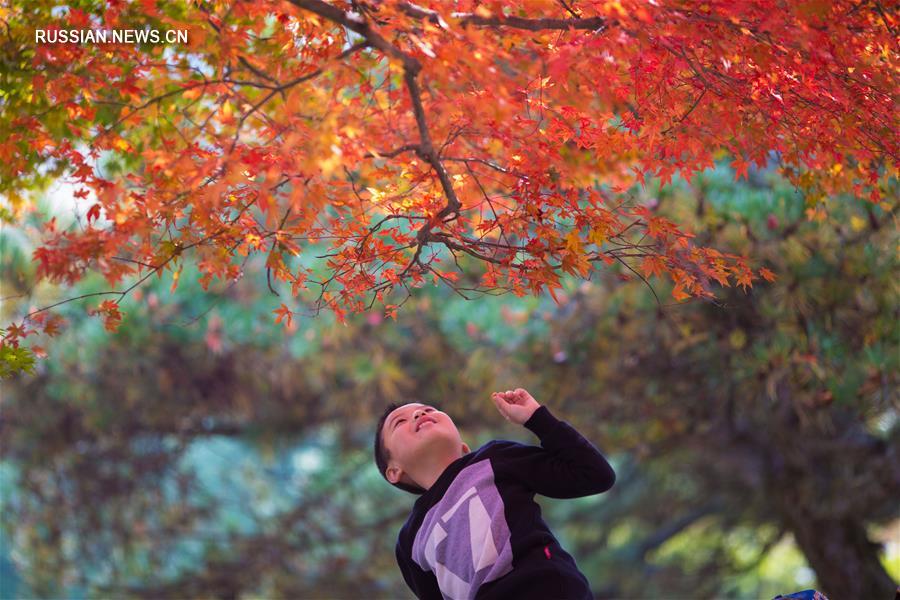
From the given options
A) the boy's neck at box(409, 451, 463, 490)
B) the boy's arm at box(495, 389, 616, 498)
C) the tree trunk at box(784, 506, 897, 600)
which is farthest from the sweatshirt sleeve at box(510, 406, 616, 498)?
the tree trunk at box(784, 506, 897, 600)

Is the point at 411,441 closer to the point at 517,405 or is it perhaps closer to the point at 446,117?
the point at 517,405

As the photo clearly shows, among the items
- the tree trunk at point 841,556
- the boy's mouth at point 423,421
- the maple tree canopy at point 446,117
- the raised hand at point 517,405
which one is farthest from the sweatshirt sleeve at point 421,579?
the tree trunk at point 841,556

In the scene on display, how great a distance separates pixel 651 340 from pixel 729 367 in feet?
1.34

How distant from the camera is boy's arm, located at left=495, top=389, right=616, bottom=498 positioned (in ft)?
6.75

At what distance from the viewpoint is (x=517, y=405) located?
2129 mm

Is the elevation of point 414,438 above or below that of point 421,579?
above

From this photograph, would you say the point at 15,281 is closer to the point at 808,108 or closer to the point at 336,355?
the point at 336,355

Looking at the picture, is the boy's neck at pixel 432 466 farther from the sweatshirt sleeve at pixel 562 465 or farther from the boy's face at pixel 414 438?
the sweatshirt sleeve at pixel 562 465

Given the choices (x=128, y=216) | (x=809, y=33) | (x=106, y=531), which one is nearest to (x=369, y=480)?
(x=106, y=531)

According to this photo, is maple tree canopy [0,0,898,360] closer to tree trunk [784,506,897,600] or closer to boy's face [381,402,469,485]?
boy's face [381,402,469,485]

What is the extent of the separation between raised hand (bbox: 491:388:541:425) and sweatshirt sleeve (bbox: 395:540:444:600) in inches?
14.8

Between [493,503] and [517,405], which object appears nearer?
[493,503]

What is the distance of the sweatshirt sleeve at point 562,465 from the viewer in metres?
2.06

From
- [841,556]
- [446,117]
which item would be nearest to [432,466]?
[446,117]
